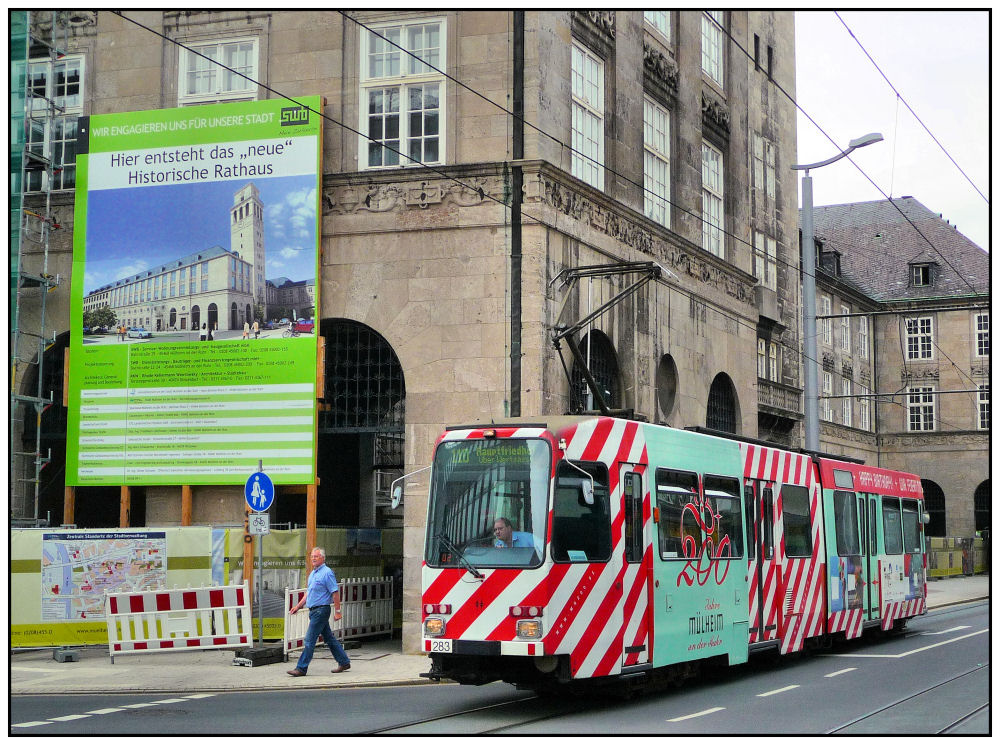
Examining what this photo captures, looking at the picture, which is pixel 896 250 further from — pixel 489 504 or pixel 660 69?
pixel 489 504

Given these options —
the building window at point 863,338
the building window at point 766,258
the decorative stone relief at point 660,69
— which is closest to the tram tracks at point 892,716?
the decorative stone relief at point 660,69

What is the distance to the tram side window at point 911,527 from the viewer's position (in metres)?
24.2

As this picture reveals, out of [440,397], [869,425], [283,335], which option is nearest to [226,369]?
[283,335]

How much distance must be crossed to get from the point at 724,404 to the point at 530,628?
1834 centimetres

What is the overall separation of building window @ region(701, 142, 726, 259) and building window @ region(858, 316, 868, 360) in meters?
36.6

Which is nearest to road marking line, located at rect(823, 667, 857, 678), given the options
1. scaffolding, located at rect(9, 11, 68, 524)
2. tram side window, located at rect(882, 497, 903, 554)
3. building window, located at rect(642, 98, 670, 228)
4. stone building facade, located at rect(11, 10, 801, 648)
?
stone building facade, located at rect(11, 10, 801, 648)

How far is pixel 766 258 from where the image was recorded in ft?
128

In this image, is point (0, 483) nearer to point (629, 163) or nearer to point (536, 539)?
point (536, 539)

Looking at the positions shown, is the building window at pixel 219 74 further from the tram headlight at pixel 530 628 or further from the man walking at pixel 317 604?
the tram headlight at pixel 530 628

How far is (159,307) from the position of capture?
22328mm

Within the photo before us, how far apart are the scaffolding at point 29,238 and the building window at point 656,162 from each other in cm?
1168

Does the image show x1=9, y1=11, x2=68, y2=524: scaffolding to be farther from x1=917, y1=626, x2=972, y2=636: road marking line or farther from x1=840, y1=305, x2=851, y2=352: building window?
x1=840, y1=305, x2=851, y2=352: building window

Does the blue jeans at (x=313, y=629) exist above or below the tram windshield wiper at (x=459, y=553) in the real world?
below

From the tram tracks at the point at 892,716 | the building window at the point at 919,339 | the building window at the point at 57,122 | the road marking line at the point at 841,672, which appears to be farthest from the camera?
the building window at the point at 919,339
